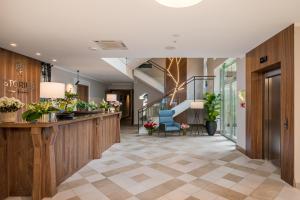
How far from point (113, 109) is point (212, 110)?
157 inches

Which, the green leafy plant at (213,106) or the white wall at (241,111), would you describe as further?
the green leafy plant at (213,106)

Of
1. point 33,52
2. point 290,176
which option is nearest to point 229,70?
point 290,176

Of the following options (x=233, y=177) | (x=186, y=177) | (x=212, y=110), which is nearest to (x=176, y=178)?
(x=186, y=177)

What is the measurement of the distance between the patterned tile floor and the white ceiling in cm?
263

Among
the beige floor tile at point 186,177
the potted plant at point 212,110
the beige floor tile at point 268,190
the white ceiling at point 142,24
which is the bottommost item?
the beige floor tile at point 268,190

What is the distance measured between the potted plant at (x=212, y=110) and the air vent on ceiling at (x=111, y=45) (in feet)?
15.5

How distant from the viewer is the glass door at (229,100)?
728 cm

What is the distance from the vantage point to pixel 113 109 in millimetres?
6793

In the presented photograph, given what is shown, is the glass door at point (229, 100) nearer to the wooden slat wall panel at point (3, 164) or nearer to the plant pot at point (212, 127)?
the plant pot at point (212, 127)

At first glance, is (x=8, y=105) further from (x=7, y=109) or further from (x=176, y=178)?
(x=176, y=178)

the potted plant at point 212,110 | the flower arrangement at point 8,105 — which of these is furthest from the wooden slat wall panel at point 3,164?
the potted plant at point 212,110

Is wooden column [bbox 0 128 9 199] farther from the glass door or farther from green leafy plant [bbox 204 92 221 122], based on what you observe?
green leafy plant [bbox 204 92 221 122]

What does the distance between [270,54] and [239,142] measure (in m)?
2.70

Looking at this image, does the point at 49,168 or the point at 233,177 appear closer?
the point at 49,168
